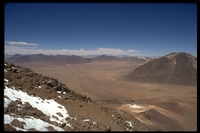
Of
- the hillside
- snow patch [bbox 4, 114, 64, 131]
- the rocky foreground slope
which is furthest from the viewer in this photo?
the hillside

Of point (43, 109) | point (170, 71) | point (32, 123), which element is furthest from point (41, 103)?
point (170, 71)

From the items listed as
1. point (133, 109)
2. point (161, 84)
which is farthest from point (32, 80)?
point (161, 84)

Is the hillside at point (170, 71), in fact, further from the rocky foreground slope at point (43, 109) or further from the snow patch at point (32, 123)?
the snow patch at point (32, 123)

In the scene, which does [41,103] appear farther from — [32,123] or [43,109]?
[32,123]

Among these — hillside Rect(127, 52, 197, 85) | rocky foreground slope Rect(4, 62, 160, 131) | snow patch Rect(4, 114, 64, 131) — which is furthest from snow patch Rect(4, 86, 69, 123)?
hillside Rect(127, 52, 197, 85)

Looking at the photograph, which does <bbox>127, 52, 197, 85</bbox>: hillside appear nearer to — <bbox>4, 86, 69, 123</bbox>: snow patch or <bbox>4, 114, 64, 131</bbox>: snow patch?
<bbox>4, 86, 69, 123</bbox>: snow patch

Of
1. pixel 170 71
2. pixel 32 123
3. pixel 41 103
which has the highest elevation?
pixel 170 71
